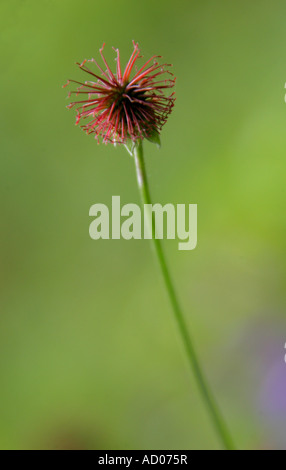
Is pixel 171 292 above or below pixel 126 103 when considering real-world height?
below

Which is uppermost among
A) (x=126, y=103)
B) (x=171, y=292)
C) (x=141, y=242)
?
(x=141, y=242)

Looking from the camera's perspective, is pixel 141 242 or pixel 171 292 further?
pixel 141 242

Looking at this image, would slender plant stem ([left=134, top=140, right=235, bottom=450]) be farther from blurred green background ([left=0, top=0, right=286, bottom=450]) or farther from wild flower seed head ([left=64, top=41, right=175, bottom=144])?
blurred green background ([left=0, top=0, right=286, bottom=450])

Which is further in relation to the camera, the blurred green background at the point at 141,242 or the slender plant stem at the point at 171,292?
the blurred green background at the point at 141,242

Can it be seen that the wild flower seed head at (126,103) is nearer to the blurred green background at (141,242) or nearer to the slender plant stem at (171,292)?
the slender plant stem at (171,292)

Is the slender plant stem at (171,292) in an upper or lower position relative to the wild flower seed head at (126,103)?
lower

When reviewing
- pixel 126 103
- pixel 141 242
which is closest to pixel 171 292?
pixel 126 103

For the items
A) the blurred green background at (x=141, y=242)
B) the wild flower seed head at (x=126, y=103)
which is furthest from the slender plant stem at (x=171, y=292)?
the blurred green background at (x=141, y=242)

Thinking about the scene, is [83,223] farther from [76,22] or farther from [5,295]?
[76,22]

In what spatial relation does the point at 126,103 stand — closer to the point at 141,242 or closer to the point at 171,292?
the point at 171,292

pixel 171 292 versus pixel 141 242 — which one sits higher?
pixel 141 242
